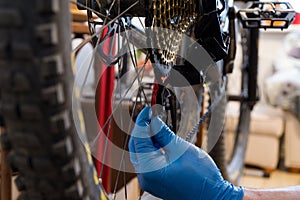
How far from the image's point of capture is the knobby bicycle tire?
11.4 inches

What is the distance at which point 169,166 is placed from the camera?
1.90 feet

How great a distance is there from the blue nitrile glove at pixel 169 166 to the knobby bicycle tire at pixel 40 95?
0.23m

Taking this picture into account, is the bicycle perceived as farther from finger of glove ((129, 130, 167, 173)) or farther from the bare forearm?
the bare forearm

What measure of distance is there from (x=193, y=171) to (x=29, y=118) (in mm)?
328

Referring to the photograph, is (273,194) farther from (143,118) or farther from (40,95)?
(40,95)

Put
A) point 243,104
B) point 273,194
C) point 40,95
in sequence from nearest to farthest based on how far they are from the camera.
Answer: point 40,95
point 273,194
point 243,104

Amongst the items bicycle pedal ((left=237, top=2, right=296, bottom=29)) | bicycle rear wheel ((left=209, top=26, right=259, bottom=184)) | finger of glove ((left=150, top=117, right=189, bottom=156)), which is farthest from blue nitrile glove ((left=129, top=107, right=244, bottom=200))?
bicycle rear wheel ((left=209, top=26, right=259, bottom=184))

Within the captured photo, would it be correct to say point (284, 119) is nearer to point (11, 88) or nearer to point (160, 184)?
point (160, 184)

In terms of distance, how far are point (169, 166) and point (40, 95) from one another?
0.31 meters

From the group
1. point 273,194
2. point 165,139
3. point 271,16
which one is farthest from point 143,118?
point 271,16

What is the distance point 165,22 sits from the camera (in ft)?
1.93

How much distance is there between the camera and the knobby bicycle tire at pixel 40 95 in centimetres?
29

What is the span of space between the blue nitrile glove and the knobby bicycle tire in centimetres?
23

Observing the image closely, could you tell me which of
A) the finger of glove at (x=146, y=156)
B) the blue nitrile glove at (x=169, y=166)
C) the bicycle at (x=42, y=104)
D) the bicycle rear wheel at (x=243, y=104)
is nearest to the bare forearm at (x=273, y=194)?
the blue nitrile glove at (x=169, y=166)
